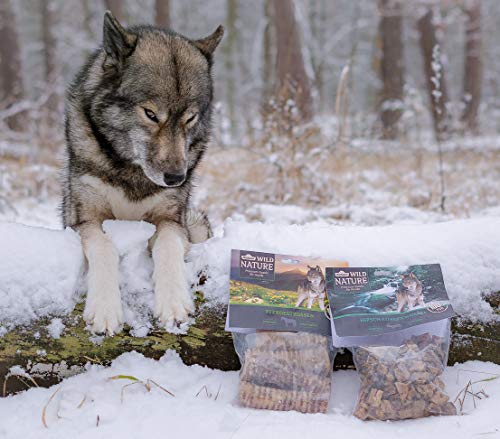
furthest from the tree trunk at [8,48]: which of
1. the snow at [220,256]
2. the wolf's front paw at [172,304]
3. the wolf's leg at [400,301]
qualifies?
the wolf's leg at [400,301]

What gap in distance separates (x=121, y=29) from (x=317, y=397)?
1.86m

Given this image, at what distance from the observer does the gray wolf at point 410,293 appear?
2.08 metres

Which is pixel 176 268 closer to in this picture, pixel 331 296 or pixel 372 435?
pixel 331 296

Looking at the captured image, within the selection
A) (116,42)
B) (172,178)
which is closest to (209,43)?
(116,42)

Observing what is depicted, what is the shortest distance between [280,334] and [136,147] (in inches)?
44.0

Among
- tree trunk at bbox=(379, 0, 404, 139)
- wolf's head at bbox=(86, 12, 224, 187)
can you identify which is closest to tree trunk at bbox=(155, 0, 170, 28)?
tree trunk at bbox=(379, 0, 404, 139)

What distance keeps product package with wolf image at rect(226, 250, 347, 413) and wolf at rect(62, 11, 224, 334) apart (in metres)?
0.26

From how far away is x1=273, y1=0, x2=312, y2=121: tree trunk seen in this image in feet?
18.8

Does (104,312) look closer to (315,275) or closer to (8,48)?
(315,275)

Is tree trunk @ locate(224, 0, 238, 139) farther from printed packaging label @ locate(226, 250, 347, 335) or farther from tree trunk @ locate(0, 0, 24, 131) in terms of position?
printed packaging label @ locate(226, 250, 347, 335)

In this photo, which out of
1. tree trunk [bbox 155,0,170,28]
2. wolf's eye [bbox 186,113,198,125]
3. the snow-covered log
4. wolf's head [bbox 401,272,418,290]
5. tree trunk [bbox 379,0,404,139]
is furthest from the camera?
tree trunk [bbox 379,0,404,139]

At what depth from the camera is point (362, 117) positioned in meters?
6.72

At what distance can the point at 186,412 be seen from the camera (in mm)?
1890

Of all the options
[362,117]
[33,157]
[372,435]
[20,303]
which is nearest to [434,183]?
[362,117]
